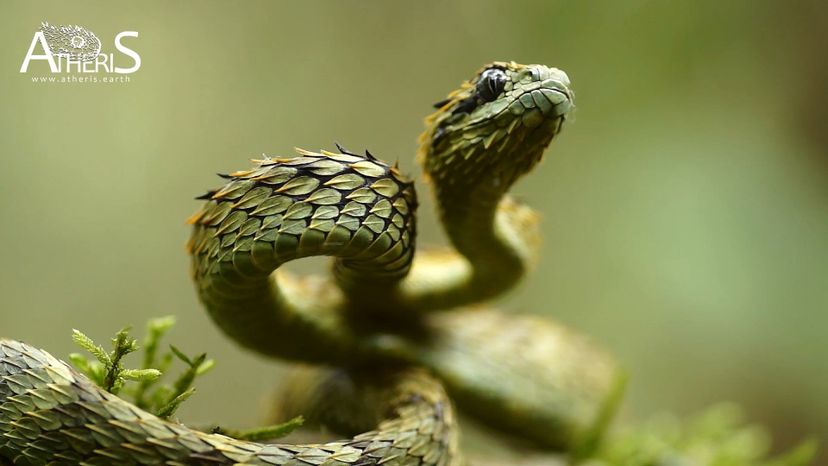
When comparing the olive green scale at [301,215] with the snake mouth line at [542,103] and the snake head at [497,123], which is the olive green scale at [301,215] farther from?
the snake mouth line at [542,103]

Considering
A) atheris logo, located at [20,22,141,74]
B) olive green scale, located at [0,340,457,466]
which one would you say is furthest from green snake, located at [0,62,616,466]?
atheris logo, located at [20,22,141,74]

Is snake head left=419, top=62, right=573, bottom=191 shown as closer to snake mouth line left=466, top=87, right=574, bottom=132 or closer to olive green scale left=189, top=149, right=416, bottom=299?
snake mouth line left=466, top=87, right=574, bottom=132

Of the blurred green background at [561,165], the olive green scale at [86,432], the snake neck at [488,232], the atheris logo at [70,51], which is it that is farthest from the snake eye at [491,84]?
the blurred green background at [561,165]

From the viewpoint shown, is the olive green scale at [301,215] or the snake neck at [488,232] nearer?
the olive green scale at [301,215]

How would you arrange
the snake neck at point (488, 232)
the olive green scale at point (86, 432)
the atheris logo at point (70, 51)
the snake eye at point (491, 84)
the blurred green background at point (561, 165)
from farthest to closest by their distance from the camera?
the blurred green background at point (561, 165)
the atheris logo at point (70, 51)
the snake neck at point (488, 232)
the snake eye at point (491, 84)
the olive green scale at point (86, 432)

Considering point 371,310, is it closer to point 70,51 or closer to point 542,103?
point 542,103

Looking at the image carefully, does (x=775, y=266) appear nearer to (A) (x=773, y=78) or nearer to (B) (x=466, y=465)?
(A) (x=773, y=78)

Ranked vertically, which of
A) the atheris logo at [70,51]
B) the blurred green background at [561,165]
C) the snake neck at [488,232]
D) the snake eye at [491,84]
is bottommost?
the snake neck at [488,232]

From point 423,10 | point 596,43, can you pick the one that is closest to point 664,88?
point 596,43

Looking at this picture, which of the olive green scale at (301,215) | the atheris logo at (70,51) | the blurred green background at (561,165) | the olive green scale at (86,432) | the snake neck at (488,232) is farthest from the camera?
the blurred green background at (561,165)
